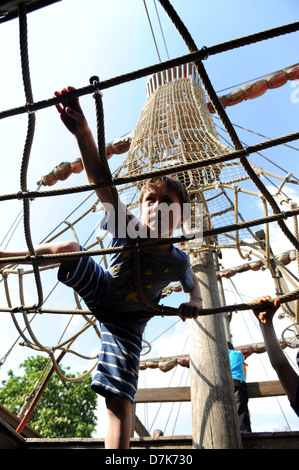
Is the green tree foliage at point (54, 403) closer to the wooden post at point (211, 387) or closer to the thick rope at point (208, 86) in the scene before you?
the wooden post at point (211, 387)

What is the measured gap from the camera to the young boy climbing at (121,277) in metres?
0.78

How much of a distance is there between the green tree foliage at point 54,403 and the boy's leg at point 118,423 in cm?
811

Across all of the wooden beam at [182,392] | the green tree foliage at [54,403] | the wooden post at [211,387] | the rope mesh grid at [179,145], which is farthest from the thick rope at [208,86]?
the green tree foliage at [54,403]

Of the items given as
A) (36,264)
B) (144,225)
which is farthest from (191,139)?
(36,264)

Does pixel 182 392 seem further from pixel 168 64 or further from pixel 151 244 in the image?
pixel 168 64

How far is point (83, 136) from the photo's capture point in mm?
783

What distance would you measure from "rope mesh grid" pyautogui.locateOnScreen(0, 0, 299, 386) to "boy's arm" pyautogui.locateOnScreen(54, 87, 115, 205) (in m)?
0.05

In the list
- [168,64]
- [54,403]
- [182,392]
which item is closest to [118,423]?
[168,64]

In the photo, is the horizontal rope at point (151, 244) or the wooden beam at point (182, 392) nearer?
the horizontal rope at point (151, 244)
